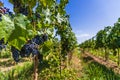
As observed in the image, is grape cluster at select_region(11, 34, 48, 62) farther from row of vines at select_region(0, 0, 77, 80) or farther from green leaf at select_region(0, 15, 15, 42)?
green leaf at select_region(0, 15, 15, 42)

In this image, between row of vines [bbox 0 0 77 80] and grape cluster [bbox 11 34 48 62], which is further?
grape cluster [bbox 11 34 48 62]

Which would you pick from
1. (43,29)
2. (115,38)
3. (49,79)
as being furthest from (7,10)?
(115,38)

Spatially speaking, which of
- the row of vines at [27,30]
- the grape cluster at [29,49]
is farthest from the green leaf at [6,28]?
the grape cluster at [29,49]

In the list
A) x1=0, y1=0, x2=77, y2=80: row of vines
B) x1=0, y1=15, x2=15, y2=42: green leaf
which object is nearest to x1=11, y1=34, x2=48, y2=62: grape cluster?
x1=0, y1=0, x2=77, y2=80: row of vines

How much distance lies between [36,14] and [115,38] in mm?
14119

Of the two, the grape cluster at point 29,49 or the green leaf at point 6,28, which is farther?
the grape cluster at point 29,49

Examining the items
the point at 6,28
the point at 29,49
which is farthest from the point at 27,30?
the point at 29,49

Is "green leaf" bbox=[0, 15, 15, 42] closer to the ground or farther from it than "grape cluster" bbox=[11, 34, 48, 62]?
closer to the ground

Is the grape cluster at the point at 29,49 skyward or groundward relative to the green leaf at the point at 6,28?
skyward

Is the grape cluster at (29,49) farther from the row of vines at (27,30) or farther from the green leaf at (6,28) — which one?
the green leaf at (6,28)

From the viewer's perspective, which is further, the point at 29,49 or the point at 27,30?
the point at 29,49

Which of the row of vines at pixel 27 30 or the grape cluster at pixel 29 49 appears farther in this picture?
the grape cluster at pixel 29 49

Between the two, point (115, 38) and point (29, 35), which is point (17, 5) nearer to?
point (29, 35)

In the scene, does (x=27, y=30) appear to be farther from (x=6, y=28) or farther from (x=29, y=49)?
(x=29, y=49)
